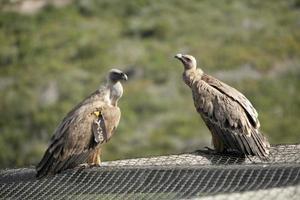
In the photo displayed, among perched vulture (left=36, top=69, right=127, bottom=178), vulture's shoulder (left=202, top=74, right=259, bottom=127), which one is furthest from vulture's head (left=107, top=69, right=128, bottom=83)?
vulture's shoulder (left=202, top=74, right=259, bottom=127)

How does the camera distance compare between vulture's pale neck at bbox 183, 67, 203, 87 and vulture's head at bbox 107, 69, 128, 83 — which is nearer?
vulture's head at bbox 107, 69, 128, 83

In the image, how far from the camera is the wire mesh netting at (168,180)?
6051 millimetres

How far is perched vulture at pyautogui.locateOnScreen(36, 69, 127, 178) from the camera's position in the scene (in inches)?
287

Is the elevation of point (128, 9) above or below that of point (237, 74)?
above

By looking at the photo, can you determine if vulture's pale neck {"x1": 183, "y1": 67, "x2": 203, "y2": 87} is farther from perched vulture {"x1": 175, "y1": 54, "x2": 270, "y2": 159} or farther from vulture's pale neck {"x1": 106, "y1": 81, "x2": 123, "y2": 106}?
vulture's pale neck {"x1": 106, "y1": 81, "x2": 123, "y2": 106}

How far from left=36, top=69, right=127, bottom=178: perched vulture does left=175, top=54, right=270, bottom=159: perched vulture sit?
104 cm

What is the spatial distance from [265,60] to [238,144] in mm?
17884

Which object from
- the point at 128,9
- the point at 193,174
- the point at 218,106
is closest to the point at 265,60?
the point at 128,9

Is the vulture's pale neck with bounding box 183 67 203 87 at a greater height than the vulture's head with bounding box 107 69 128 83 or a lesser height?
lesser

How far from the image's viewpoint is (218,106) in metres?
8.19

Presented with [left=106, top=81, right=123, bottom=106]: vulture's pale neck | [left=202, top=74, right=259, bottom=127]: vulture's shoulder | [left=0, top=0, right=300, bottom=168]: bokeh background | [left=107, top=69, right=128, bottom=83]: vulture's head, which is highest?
[left=107, top=69, right=128, bottom=83]: vulture's head

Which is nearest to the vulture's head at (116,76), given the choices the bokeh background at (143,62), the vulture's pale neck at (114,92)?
the vulture's pale neck at (114,92)

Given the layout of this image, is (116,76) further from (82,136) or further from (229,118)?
(229,118)

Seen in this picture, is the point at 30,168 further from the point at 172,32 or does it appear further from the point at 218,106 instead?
the point at 172,32
